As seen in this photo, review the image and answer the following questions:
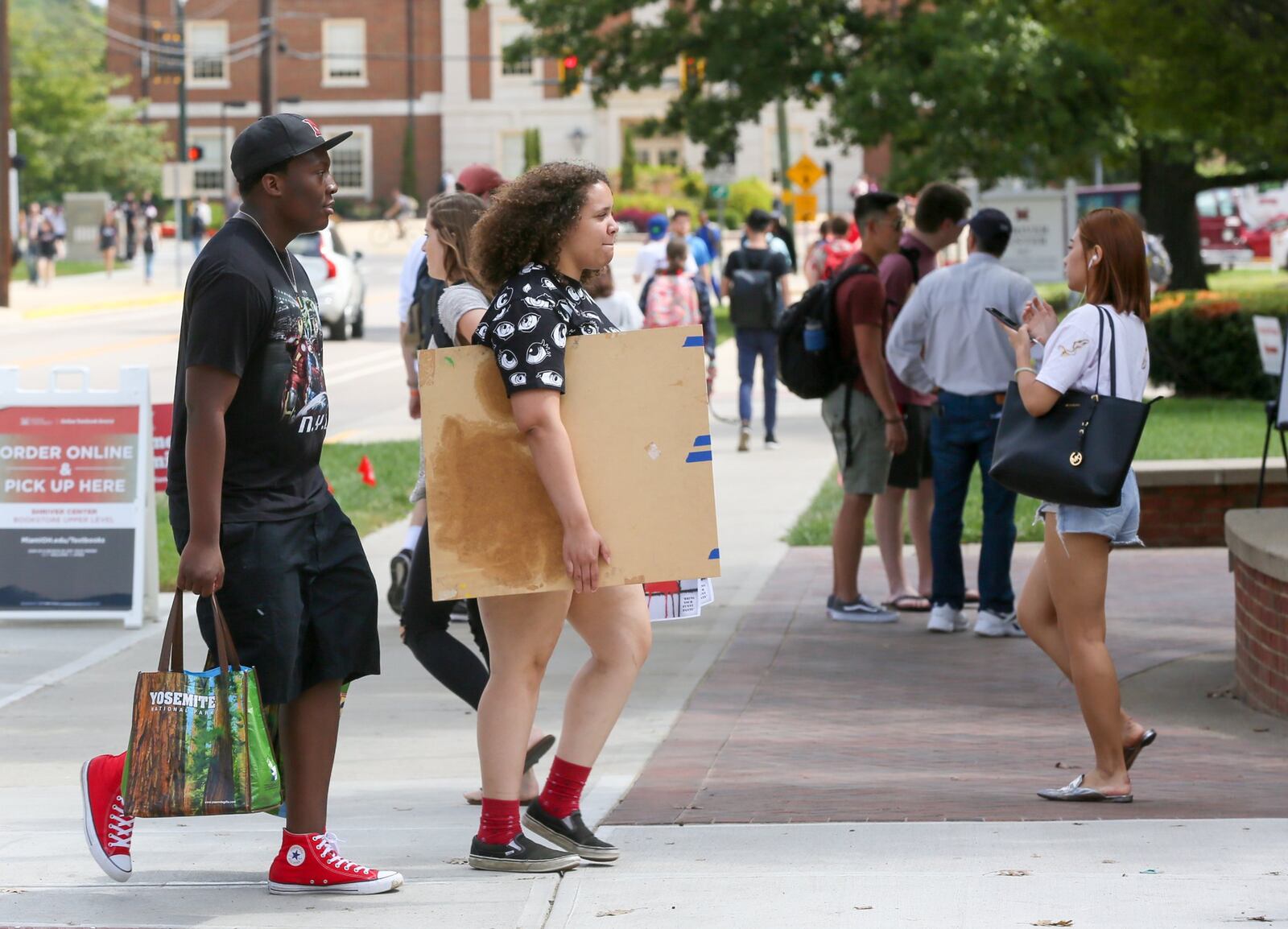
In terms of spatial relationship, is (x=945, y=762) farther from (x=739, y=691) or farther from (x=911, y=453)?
(x=911, y=453)

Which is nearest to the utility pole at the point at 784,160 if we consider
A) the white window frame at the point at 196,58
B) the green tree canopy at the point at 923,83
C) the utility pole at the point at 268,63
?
the green tree canopy at the point at 923,83

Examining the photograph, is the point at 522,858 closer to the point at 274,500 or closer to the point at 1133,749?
the point at 274,500

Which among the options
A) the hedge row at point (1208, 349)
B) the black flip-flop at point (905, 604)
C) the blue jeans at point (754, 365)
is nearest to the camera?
the black flip-flop at point (905, 604)

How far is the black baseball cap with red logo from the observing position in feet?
14.2

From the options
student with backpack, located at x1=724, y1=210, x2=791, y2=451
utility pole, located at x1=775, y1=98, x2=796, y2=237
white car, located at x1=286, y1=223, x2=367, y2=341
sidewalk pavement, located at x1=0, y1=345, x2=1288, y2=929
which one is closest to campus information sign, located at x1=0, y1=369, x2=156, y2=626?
sidewalk pavement, located at x1=0, y1=345, x2=1288, y2=929

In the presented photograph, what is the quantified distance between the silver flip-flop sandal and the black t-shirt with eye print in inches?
81.1

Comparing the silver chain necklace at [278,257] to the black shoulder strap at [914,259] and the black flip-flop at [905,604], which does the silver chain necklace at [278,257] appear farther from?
the black flip-flop at [905,604]

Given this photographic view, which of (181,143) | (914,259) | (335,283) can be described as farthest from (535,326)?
(181,143)

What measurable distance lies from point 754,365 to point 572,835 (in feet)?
35.4

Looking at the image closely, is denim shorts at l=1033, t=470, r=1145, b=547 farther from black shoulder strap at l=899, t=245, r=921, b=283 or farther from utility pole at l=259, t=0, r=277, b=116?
utility pole at l=259, t=0, r=277, b=116

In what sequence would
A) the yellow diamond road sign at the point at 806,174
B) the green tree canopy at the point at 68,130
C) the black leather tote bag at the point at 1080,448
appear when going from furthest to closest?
the green tree canopy at the point at 68,130 < the yellow diamond road sign at the point at 806,174 < the black leather tote bag at the point at 1080,448

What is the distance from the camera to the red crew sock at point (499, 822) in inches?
183

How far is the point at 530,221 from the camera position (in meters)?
4.54

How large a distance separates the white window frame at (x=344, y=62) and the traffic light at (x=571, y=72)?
4377cm
